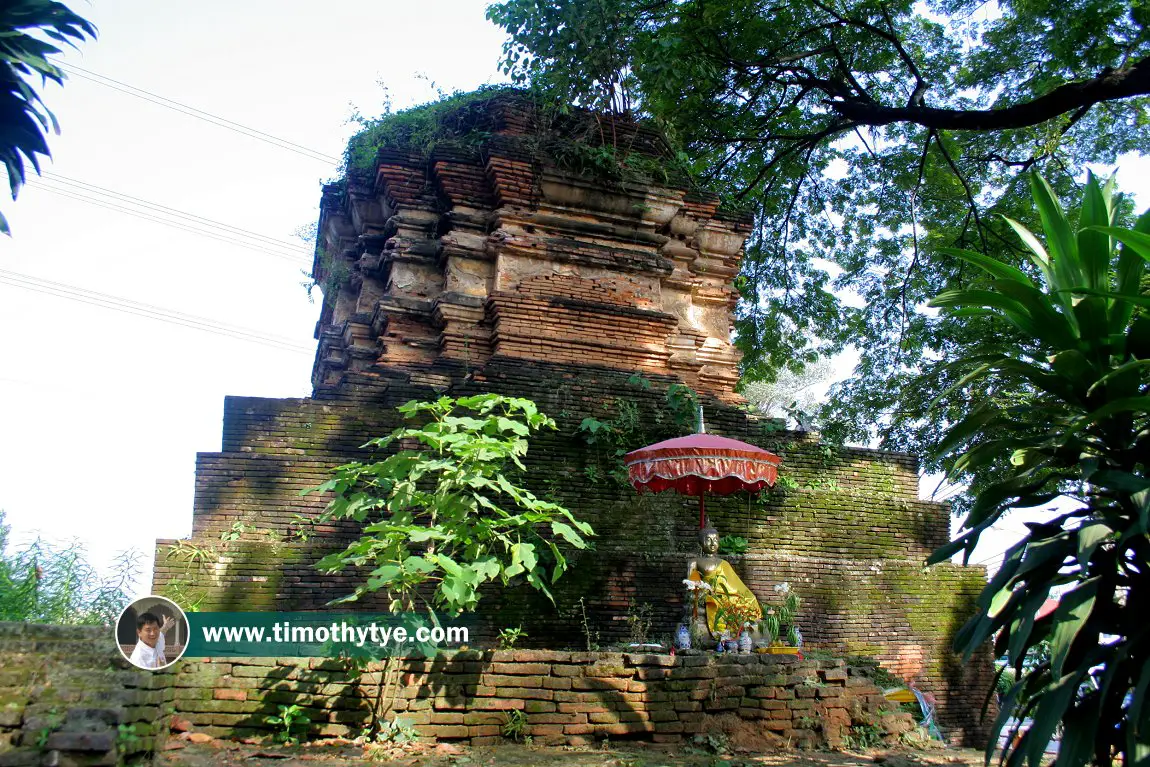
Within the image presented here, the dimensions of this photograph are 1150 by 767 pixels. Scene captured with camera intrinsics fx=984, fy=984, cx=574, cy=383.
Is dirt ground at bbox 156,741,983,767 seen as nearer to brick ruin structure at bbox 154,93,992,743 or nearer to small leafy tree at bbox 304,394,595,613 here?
small leafy tree at bbox 304,394,595,613

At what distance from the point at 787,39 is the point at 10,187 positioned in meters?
8.38

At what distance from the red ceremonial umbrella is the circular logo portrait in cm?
345

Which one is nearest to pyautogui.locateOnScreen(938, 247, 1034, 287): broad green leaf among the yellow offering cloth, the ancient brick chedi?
the yellow offering cloth

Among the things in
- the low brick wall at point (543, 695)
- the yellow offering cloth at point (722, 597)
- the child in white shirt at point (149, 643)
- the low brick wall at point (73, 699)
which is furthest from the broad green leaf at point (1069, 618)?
the child in white shirt at point (149, 643)

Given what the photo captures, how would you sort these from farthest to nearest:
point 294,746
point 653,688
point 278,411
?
point 278,411 < point 653,688 < point 294,746

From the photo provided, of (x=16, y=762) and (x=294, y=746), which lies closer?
(x=16, y=762)

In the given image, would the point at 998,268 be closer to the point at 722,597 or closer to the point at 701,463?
the point at 701,463

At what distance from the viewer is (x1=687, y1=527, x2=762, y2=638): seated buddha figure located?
22.2 feet

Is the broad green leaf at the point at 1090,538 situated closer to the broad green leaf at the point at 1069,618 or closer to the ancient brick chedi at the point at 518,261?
the broad green leaf at the point at 1069,618

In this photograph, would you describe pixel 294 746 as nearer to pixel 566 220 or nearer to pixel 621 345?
pixel 621 345

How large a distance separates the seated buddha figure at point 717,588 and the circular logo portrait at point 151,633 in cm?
344

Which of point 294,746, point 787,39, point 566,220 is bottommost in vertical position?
point 294,746

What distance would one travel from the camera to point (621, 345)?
10.1 meters

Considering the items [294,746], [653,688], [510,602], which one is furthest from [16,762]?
[510,602]
